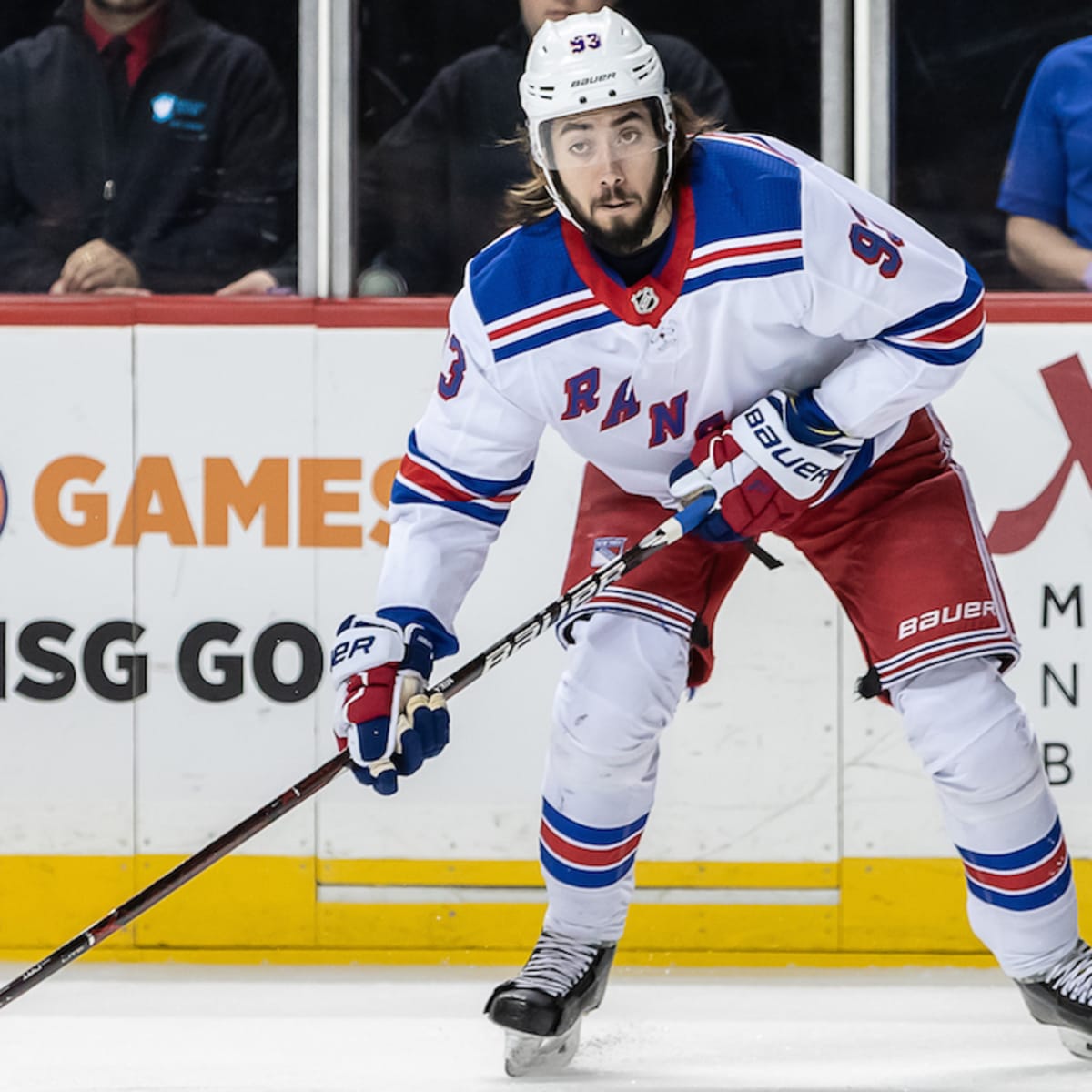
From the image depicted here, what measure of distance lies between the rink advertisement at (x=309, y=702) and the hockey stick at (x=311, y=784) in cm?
62

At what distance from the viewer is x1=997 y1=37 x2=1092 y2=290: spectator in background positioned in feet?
9.89

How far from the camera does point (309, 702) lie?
295 centimetres

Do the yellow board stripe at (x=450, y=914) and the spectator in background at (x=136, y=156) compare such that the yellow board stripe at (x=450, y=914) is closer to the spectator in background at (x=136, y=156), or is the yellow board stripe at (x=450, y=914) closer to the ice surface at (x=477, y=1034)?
the ice surface at (x=477, y=1034)

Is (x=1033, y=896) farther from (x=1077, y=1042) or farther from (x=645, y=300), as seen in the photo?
(x=645, y=300)

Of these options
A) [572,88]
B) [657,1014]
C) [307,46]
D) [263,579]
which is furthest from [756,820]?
[307,46]

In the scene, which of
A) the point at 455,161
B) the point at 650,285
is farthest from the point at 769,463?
the point at 455,161

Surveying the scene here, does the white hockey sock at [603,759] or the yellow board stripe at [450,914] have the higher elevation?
the white hockey sock at [603,759]

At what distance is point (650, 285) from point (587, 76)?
26cm

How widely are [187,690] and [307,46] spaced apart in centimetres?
109

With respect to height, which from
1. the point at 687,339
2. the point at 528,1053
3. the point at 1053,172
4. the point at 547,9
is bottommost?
the point at 528,1053

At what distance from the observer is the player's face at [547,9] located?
9.95ft

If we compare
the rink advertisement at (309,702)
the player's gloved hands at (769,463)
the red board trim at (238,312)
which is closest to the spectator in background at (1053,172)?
the red board trim at (238,312)

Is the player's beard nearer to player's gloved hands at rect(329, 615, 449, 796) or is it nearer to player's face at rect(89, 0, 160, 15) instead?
player's gloved hands at rect(329, 615, 449, 796)

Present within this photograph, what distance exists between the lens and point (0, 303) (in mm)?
2961
